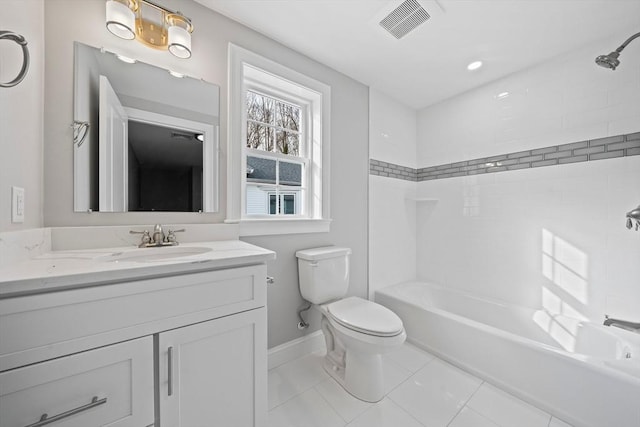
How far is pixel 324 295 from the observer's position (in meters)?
1.74

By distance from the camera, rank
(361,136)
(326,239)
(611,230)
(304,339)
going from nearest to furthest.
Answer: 1. (611,230)
2. (304,339)
3. (326,239)
4. (361,136)

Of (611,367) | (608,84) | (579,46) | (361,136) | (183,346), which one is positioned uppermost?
(579,46)

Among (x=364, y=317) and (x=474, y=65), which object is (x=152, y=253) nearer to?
(x=364, y=317)

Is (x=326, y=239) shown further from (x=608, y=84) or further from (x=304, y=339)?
(x=608, y=84)

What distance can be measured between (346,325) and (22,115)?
174 centimetres

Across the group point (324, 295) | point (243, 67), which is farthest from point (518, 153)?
point (243, 67)

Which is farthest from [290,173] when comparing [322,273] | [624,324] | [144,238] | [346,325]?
[624,324]

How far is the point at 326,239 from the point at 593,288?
1907 mm

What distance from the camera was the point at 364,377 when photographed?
144 centimetres

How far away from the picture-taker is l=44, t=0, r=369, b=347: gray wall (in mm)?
1078

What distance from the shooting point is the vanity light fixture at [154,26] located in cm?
116

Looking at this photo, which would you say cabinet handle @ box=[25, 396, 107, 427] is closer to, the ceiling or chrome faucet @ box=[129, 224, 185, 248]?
chrome faucet @ box=[129, 224, 185, 248]

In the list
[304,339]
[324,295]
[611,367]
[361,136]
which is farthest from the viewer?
[361,136]

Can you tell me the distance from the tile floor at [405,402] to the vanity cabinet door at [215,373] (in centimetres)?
46
